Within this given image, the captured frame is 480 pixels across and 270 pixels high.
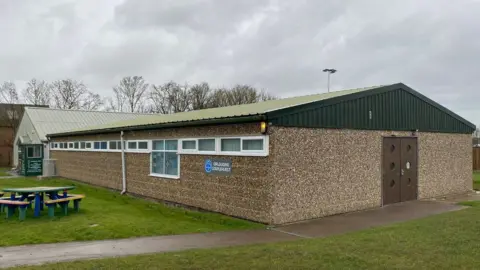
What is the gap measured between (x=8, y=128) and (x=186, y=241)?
43.5 meters

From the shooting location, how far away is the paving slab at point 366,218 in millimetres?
9239

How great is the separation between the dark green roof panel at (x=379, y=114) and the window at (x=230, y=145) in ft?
4.30

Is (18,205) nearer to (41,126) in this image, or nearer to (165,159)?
(165,159)

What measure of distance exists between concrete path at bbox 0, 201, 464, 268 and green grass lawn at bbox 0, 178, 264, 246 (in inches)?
22.3

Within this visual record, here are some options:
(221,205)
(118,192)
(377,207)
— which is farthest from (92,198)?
(377,207)

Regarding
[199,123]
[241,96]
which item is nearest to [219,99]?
[241,96]

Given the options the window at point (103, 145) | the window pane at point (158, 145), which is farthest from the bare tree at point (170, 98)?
the window pane at point (158, 145)

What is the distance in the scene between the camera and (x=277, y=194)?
31.7 feet

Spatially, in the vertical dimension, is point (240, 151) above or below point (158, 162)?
above

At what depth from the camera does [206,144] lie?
11664 millimetres

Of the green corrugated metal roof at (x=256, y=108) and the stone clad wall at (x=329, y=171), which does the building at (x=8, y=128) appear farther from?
the stone clad wall at (x=329, y=171)

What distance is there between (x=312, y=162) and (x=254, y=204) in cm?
183

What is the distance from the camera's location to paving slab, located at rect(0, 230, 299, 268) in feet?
23.1

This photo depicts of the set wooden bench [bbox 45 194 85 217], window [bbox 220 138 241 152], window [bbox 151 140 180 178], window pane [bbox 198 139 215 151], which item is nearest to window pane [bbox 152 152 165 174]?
window [bbox 151 140 180 178]
